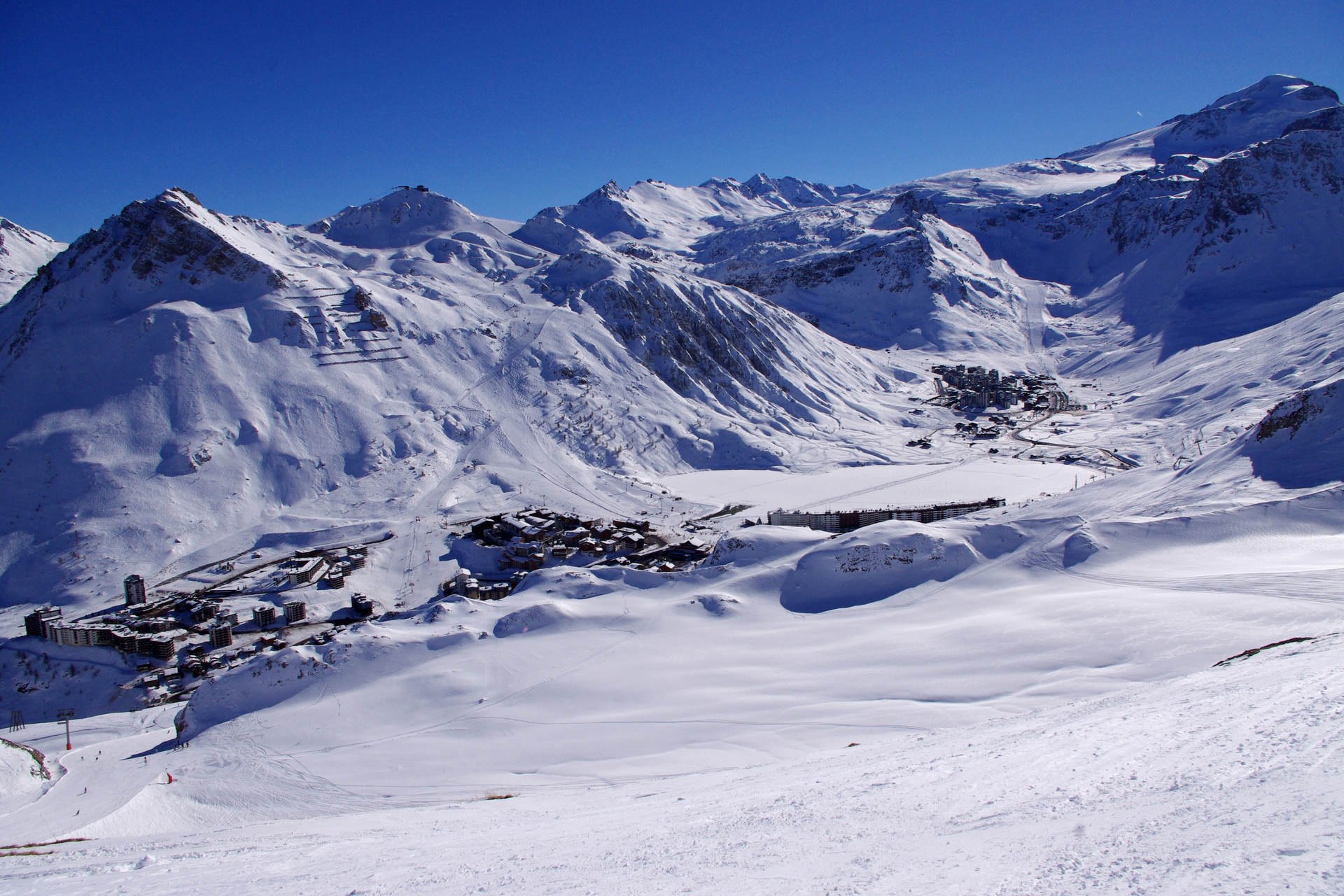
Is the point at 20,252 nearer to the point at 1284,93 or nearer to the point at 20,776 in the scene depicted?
the point at 20,776

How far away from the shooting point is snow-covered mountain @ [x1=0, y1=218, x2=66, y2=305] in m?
110

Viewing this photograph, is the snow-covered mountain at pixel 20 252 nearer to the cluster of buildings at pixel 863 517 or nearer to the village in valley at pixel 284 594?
the village in valley at pixel 284 594

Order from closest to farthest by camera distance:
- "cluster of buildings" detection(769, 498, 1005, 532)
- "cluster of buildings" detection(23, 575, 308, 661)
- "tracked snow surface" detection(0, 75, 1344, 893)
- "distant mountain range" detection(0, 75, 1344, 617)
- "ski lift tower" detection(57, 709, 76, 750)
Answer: "tracked snow surface" detection(0, 75, 1344, 893)
"ski lift tower" detection(57, 709, 76, 750)
"cluster of buildings" detection(23, 575, 308, 661)
"cluster of buildings" detection(769, 498, 1005, 532)
"distant mountain range" detection(0, 75, 1344, 617)

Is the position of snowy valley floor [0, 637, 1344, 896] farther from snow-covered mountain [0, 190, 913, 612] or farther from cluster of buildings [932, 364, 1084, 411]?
cluster of buildings [932, 364, 1084, 411]

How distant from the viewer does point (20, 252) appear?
408 feet

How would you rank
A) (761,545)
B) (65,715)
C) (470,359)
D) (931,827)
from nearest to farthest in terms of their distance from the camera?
(931,827) → (65,715) → (761,545) → (470,359)

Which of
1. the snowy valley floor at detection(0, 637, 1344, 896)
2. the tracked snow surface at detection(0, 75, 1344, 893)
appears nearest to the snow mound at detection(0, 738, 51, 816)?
the tracked snow surface at detection(0, 75, 1344, 893)

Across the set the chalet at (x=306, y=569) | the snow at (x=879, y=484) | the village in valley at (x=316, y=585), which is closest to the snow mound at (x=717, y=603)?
the village in valley at (x=316, y=585)

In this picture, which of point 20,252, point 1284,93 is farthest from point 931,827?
point 1284,93

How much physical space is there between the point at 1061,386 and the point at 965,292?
3486 centimetres

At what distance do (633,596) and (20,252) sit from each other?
156 m

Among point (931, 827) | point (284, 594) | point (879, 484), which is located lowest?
point (931, 827)

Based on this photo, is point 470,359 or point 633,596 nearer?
point 633,596

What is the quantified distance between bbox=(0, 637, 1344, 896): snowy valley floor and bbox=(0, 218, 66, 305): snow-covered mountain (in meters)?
130
